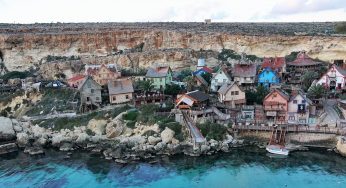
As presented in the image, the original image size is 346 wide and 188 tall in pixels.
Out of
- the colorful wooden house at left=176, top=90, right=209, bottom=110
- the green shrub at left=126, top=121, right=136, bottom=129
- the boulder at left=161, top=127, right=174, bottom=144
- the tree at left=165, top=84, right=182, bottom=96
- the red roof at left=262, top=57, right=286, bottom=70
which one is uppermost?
the red roof at left=262, top=57, right=286, bottom=70

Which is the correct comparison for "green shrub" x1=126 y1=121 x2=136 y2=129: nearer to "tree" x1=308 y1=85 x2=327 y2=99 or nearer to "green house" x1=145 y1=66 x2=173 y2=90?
"green house" x1=145 y1=66 x2=173 y2=90

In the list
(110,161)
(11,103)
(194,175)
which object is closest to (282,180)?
(194,175)

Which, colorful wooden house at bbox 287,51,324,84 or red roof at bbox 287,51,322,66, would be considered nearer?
colorful wooden house at bbox 287,51,324,84

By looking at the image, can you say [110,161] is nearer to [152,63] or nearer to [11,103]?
[11,103]

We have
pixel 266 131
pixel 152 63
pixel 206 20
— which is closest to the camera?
pixel 266 131

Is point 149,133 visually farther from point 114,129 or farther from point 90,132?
point 90,132

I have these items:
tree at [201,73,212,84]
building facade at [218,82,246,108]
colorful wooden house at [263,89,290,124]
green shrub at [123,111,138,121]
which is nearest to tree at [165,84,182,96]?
tree at [201,73,212,84]

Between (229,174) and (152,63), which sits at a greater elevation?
(152,63)
